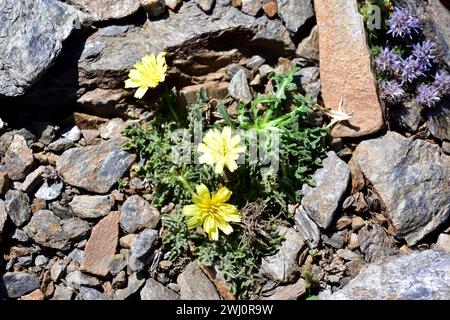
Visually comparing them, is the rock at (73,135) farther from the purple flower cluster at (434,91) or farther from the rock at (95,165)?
the purple flower cluster at (434,91)

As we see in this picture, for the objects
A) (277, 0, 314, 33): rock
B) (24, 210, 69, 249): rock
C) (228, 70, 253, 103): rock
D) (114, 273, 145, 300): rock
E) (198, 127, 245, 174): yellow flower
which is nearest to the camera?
(198, 127, 245, 174): yellow flower

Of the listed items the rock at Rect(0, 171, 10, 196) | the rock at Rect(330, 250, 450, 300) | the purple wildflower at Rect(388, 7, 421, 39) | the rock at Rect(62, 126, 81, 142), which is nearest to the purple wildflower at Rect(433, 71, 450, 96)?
the purple wildflower at Rect(388, 7, 421, 39)

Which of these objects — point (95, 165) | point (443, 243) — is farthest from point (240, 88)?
point (443, 243)

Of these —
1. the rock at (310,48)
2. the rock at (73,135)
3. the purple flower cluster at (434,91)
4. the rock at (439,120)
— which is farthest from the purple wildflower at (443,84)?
the rock at (73,135)

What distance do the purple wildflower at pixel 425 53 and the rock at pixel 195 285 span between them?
251cm

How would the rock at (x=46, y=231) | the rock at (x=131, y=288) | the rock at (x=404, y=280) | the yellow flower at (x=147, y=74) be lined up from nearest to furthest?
the rock at (x=404, y=280) < the rock at (x=131, y=288) < the rock at (x=46, y=231) < the yellow flower at (x=147, y=74)

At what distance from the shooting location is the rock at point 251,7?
223 inches

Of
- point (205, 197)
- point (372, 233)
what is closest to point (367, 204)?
point (372, 233)

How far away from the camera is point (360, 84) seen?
550 centimetres

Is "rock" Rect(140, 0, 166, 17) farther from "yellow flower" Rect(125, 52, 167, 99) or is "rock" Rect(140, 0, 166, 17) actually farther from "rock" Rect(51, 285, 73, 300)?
"rock" Rect(51, 285, 73, 300)

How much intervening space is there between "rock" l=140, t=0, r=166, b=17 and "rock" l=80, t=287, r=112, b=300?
2.36 meters

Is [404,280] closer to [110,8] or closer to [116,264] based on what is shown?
[116,264]

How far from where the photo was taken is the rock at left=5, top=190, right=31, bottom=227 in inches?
202

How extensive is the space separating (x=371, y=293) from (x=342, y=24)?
2278 millimetres
